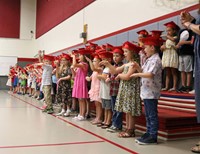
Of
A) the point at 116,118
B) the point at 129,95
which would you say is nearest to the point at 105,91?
the point at 116,118

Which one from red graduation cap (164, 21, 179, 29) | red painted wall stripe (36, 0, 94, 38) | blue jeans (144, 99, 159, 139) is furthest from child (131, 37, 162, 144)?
red painted wall stripe (36, 0, 94, 38)

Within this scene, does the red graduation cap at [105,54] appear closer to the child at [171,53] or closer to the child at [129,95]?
the child at [129,95]

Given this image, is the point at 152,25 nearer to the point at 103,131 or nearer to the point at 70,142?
the point at 103,131

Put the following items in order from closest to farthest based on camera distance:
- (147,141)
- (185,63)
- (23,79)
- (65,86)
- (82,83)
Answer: (147,141)
(185,63)
(82,83)
(65,86)
(23,79)

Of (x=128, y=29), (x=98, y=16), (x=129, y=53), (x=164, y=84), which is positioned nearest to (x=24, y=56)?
(x=98, y=16)

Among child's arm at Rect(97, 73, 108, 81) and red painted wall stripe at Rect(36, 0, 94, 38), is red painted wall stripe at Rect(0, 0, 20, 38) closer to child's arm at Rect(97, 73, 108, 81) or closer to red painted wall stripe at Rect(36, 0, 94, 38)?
red painted wall stripe at Rect(36, 0, 94, 38)

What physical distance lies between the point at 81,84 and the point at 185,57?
2.08 meters

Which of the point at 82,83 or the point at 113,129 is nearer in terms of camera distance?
the point at 113,129

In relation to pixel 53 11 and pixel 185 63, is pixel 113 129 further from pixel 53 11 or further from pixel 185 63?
pixel 53 11

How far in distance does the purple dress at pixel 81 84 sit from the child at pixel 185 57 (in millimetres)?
1829

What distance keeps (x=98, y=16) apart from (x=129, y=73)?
5.75 metres

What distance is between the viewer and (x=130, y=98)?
3.92 m

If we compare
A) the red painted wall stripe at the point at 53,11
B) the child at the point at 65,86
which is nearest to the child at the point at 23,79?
the red painted wall stripe at the point at 53,11

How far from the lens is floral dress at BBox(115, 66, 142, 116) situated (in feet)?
12.7
